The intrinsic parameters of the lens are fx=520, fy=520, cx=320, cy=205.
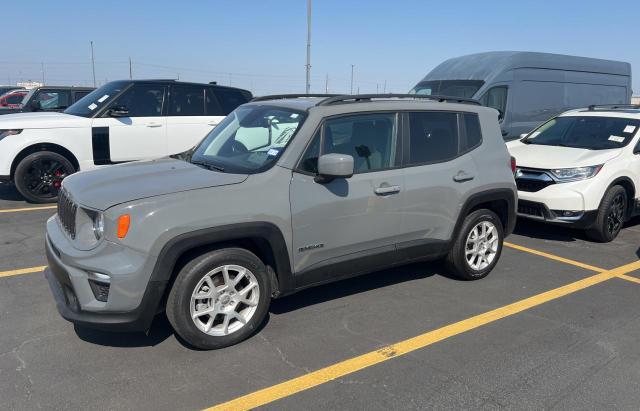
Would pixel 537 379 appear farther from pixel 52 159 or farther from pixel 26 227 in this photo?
pixel 52 159

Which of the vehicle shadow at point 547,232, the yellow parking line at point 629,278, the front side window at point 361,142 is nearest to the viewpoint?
the front side window at point 361,142

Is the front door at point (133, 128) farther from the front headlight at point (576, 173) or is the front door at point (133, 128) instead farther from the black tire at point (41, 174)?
the front headlight at point (576, 173)

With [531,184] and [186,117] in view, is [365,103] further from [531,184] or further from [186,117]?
[186,117]

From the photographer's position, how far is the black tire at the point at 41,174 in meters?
7.62

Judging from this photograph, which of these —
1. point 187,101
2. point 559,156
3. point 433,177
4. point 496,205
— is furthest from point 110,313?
point 187,101

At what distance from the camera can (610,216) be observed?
6.62 meters

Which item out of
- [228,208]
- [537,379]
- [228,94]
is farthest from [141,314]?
[228,94]

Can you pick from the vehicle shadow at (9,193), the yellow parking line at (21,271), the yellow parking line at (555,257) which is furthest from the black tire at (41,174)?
the yellow parking line at (555,257)

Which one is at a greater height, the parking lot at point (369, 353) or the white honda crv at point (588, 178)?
the white honda crv at point (588, 178)

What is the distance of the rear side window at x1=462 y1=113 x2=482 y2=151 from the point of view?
4.84 m

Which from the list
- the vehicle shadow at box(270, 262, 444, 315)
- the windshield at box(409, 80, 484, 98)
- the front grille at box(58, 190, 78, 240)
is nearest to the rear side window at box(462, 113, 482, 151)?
the vehicle shadow at box(270, 262, 444, 315)

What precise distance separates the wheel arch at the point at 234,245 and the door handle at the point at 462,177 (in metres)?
1.82

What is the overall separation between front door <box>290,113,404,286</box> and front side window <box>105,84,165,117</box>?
536 centimetres

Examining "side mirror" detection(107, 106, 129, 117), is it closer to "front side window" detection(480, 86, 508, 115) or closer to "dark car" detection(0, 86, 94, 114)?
"dark car" detection(0, 86, 94, 114)
